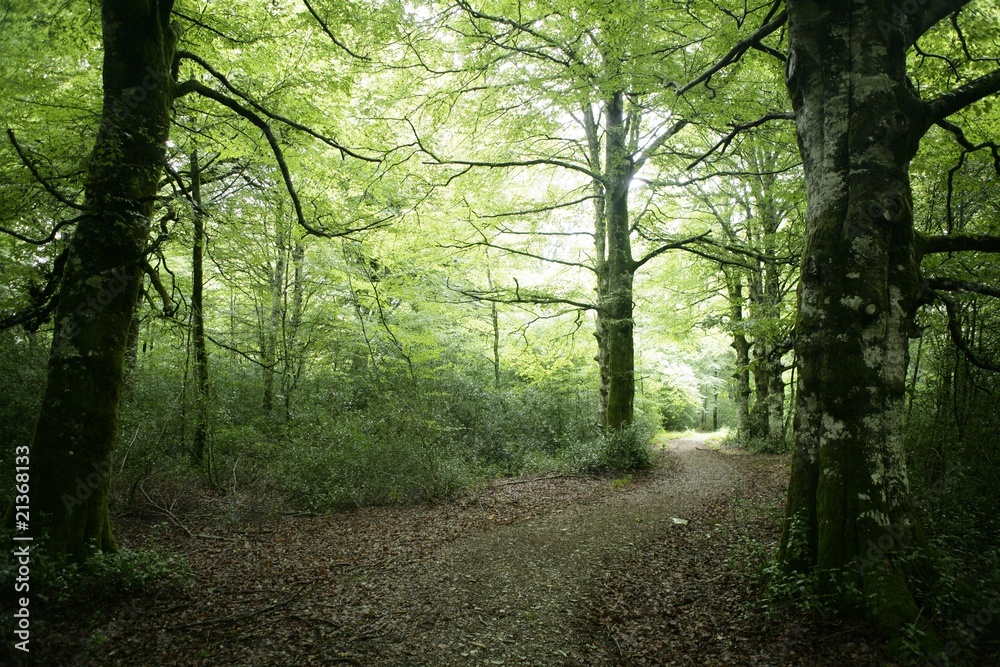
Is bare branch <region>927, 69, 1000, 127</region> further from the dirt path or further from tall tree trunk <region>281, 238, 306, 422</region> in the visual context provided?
tall tree trunk <region>281, 238, 306, 422</region>

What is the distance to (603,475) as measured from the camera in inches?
412

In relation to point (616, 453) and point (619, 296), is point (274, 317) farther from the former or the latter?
point (616, 453)

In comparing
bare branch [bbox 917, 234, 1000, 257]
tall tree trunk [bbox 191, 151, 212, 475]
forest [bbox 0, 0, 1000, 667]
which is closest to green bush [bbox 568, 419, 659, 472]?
forest [bbox 0, 0, 1000, 667]

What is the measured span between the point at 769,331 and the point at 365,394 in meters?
9.45

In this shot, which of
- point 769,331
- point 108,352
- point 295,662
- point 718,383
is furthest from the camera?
point 718,383

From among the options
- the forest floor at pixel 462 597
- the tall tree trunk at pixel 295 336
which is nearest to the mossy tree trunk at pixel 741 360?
the forest floor at pixel 462 597

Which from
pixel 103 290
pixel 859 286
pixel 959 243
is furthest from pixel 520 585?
pixel 959 243

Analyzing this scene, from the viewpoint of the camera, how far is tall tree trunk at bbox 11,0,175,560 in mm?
4113

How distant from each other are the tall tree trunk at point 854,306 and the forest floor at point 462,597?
0.74 m

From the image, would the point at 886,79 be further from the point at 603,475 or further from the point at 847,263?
the point at 603,475

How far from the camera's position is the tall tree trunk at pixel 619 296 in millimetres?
11180

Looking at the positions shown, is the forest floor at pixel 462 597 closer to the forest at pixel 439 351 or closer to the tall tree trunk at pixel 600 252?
the forest at pixel 439 351

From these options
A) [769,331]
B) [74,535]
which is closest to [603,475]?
[769,331]

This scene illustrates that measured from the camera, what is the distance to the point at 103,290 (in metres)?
4.44
